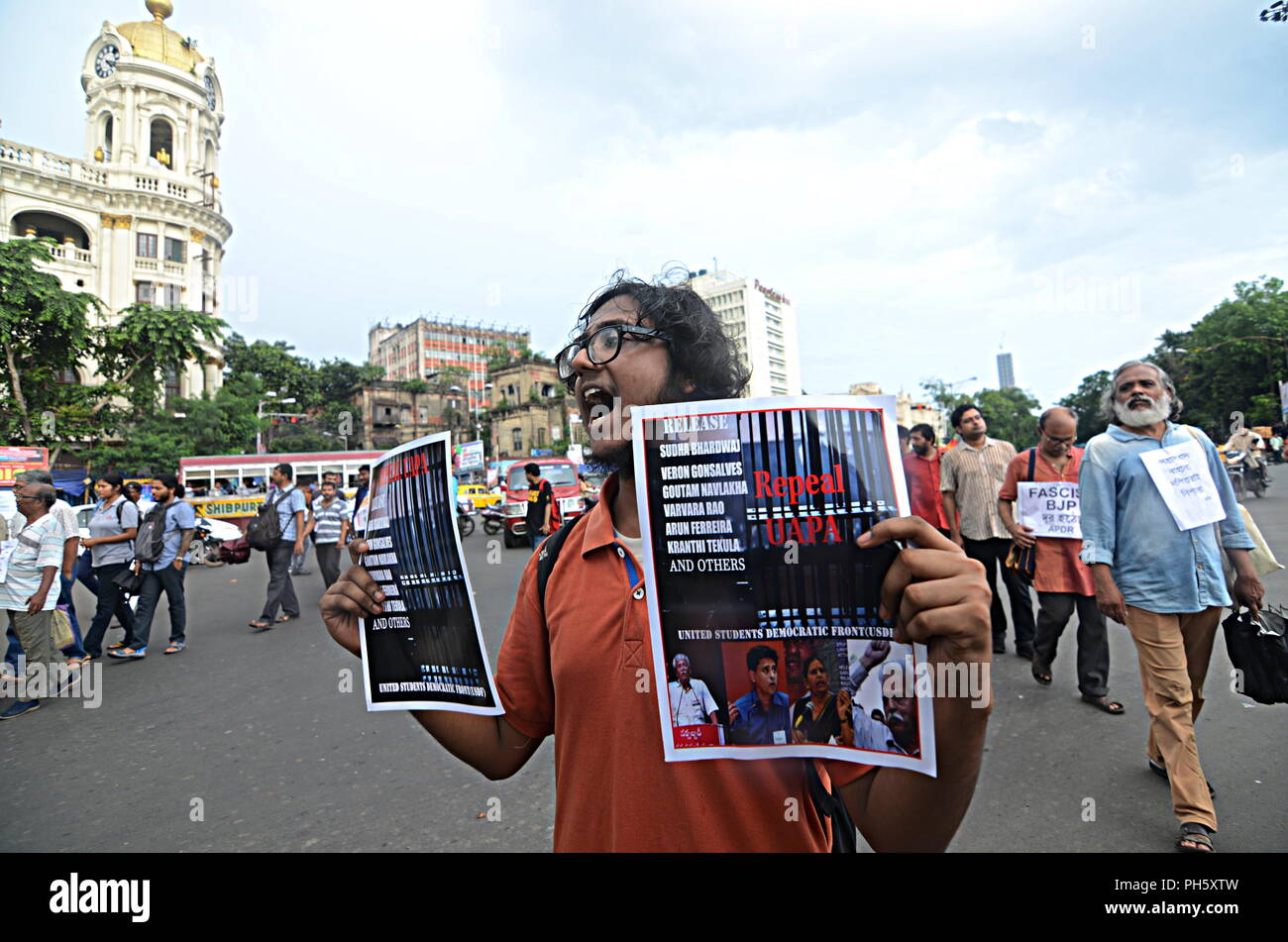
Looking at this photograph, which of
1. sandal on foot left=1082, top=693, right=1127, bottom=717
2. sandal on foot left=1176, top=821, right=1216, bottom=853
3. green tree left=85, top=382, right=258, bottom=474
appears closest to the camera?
sandal on foot left=1176, top=821, right=1216, bottom=853

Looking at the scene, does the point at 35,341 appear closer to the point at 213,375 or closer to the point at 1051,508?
the point at 213,375

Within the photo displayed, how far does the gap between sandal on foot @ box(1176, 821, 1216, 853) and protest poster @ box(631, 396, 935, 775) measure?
264 centimetres

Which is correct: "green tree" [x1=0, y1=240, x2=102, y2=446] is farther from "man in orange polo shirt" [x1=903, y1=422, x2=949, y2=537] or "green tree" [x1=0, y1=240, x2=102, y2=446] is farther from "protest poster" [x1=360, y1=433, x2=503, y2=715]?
"protest poster" [x1=360, y1=433, x2=503, y2=715]

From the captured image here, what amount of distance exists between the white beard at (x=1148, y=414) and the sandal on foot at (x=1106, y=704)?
2116 mm

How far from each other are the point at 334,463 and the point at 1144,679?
25789mm

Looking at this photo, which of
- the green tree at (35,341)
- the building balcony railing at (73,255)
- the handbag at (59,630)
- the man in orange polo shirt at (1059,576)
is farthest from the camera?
the building balcony railing at (73,255)

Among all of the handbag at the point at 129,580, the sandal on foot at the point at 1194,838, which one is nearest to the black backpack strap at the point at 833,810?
the sandal on foot at the point at 1194,838

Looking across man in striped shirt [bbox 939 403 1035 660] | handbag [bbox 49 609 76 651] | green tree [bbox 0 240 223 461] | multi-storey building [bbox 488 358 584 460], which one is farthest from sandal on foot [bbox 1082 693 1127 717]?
multi-storey building [bbox 488 358 584 460]

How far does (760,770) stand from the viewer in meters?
1.15

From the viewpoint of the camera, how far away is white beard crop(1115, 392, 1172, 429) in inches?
120

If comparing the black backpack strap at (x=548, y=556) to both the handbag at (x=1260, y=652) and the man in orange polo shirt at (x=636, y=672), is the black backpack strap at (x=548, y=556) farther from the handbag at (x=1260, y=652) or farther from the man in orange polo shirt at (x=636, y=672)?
the handbag at (x=1260, y=652)

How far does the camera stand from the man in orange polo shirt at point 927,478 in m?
6.00
